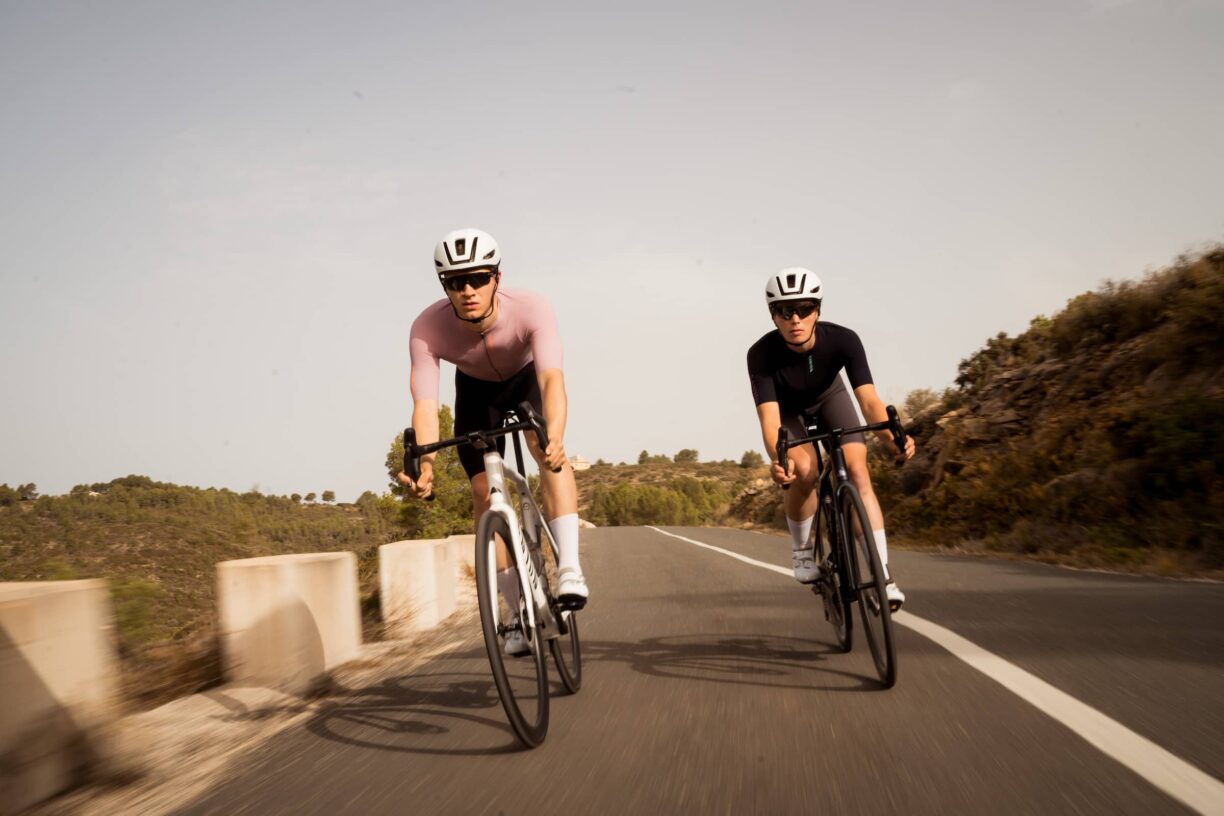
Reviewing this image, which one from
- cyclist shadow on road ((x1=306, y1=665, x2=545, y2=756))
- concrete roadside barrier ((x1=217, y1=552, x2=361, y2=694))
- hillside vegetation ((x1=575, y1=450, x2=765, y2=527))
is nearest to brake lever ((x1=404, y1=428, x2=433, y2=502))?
cyclist shadow on road ((x1=306, y1=665, x2=545, y2=756))

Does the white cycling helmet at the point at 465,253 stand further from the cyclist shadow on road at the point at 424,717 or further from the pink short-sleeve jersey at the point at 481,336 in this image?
the cyclist shadow on road at the point at 424,717

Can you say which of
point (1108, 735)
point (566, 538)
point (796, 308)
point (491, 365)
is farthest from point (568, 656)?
point (1108, 735)

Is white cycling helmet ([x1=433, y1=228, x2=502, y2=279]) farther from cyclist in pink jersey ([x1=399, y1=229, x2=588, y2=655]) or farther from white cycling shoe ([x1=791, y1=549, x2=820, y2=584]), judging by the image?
white cycling shoe ([x1=791, y1=549, x2=820, y2=584])

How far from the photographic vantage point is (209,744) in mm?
4457

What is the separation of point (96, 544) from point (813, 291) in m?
24.9

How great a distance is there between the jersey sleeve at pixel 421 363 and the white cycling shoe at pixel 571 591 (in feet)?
3.72

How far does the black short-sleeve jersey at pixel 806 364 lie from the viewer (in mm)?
6020

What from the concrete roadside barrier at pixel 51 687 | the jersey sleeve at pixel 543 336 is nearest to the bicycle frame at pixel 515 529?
the jersey sleeve at pixel 543 336

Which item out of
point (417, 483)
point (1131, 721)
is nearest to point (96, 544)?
point (417, 483)

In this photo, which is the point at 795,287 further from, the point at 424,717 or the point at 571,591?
the point at 424,717

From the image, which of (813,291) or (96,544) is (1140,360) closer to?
(813,291)

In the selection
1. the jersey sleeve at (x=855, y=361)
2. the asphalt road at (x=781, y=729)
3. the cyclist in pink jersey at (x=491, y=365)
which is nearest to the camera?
the asphalt road at (x=781, y=729)

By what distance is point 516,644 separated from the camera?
4.56 metres

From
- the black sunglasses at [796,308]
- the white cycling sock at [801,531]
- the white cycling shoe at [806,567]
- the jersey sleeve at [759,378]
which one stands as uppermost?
the black sunglasses at [796,308]
